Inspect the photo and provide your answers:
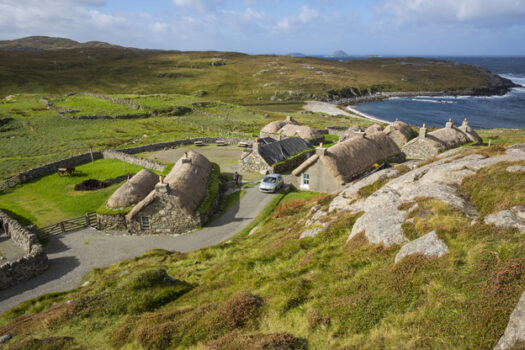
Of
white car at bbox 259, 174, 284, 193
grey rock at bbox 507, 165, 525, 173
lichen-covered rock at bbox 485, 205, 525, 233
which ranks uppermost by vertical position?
grey rock at bbox 507, 165, 525, 173

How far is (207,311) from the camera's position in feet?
35.6

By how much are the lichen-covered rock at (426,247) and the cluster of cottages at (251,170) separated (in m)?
20.6

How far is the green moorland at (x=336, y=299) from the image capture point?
8078 millimetres

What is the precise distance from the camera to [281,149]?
1817 inches

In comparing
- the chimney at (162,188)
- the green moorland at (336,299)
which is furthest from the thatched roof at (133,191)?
the green moorland at (336,299)

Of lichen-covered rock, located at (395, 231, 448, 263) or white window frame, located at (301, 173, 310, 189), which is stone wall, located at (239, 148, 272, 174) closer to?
white window frame, located at (301, 173, 310, 189)

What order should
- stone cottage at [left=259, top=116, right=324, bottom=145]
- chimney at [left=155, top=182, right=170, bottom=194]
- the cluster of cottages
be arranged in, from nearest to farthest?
chimney at [left=155, top=182, right=170, bottom=194] < the cluster of cottages < stone cottage at [left=259, top=116, right=324, bottom=145]

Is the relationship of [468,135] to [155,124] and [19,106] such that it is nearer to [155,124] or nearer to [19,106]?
[155,124]

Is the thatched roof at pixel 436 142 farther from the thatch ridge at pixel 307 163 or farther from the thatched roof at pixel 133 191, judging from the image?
the thatched roof at pixel 133 191

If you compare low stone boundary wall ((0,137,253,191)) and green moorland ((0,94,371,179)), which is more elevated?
green moorland ((0,94,371,179))

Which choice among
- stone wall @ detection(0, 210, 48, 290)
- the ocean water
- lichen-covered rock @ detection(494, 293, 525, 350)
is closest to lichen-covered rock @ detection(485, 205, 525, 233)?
lichen-covered rock @ detection(494, 293, 525, 350)

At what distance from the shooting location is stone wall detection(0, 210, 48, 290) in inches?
831

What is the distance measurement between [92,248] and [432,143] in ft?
142

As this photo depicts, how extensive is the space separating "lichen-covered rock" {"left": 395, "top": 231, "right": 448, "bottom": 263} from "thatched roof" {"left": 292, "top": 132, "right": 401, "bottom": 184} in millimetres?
21938
